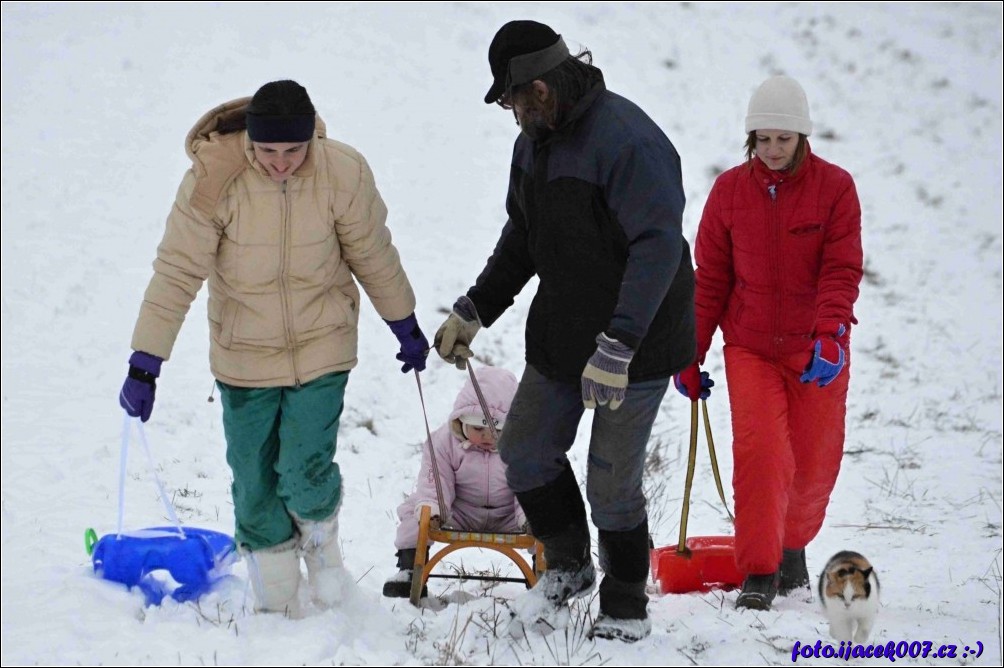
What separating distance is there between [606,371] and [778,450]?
3.96 feet

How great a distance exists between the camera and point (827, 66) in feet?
45.2

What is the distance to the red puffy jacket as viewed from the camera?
165 inches

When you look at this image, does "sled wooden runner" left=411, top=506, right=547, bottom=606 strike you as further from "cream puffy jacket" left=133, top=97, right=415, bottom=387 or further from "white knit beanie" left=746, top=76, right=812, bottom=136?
"white knit beanie" left=746, top=76, right=812, bottom=136

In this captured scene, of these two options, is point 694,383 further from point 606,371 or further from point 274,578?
point 274,578

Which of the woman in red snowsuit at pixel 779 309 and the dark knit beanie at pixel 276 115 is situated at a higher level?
the dark knit beanie at pixel 276 115

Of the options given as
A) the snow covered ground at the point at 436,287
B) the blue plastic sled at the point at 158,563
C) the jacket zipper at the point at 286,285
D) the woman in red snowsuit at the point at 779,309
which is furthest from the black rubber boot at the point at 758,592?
the blue plastic sled at the point at 158,563

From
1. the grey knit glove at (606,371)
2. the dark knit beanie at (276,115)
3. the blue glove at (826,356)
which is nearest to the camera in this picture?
the grey knit glove at (606,371)

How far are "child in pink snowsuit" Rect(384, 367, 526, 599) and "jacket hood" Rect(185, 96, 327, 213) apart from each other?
1.39 m

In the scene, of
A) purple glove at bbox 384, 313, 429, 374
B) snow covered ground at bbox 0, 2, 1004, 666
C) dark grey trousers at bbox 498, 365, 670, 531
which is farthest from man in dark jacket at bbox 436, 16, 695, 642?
purple glove at bbox 384, 313, 429, 374

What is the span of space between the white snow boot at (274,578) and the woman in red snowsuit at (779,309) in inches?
65.0

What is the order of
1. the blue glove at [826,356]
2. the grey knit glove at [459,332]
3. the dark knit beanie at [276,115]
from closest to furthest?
the dark knit beanie at [276,115], the grey knit glove at [459,332], the blue glove at [826,356]

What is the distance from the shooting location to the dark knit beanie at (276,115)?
3479 millimetres

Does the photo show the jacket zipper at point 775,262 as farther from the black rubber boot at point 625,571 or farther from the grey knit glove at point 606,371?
the grey knit glove at point 606,371

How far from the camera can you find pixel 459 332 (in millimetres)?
3941
